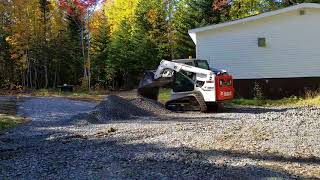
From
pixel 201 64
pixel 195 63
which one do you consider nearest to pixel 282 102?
pixel 201 64

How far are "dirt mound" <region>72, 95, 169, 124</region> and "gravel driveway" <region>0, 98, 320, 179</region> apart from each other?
4.35 feet

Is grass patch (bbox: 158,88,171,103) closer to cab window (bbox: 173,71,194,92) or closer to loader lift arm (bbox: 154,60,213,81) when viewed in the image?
loader lift arm (bbox: 154,60,213,81)

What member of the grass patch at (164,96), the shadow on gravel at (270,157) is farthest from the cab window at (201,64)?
the shadow on gravel at (270,157)

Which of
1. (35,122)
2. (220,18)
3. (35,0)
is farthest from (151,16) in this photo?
(35,122)

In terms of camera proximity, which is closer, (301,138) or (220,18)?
(301,138)

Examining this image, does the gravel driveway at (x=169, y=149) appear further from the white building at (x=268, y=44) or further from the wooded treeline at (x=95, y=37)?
the wooded treeline at (x=95, y=37)

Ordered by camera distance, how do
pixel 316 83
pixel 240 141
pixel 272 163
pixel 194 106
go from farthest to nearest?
pixel 316 83 < pixel 194 106 < pixel 240 141 < pixel 272 163

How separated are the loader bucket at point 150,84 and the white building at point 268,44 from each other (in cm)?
456

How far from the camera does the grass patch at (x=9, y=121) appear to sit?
1474 centimetres

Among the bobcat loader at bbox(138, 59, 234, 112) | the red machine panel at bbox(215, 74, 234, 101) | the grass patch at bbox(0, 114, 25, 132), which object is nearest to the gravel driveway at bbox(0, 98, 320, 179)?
the grass patch at bbox(0, 114, 25, 132)

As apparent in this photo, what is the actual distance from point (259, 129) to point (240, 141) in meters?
1.89

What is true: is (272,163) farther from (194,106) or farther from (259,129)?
(194,106)

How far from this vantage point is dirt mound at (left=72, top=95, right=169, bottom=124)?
16359mm

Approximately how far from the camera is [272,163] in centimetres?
826
